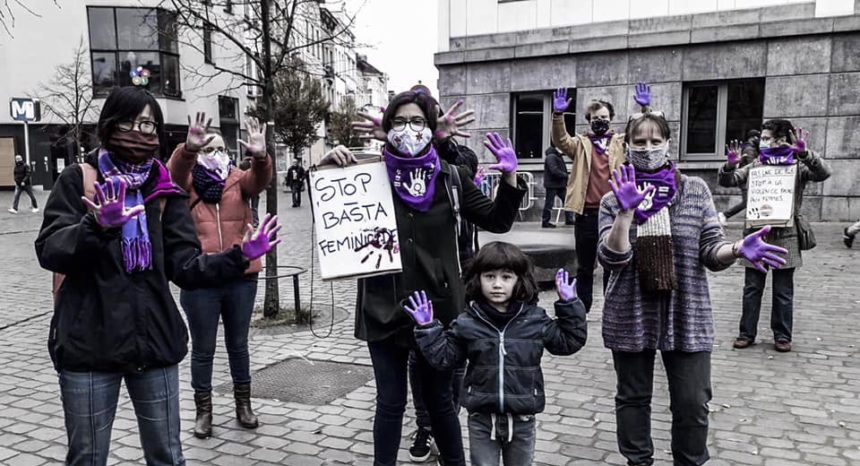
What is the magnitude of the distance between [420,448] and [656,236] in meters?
1.88

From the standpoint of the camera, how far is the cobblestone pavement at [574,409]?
13.6 ft

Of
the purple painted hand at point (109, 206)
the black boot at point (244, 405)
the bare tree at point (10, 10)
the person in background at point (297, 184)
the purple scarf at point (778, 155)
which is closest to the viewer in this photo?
the purple painted hand at point (109, 206)

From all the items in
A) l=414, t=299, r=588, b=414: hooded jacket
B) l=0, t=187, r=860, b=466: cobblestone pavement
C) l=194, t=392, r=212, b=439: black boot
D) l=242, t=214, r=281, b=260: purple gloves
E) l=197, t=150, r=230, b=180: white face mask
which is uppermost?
l=197, t=150, r=230, b=180: white face mask

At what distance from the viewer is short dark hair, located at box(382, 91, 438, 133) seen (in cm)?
331

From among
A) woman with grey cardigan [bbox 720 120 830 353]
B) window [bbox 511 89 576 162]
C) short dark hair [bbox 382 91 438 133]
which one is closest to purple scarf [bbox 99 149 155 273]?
short dark hair [bbox 382 91 438 133]

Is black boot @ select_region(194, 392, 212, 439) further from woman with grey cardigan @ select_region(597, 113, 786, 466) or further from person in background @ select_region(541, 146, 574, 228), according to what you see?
person in background @ select_region(541, 146, 574, 228)

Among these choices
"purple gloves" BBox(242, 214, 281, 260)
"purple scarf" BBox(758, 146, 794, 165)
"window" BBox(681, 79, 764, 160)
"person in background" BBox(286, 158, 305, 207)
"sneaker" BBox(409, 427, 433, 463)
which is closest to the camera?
"purple gloves" BBox(242, 214, 281, 260)

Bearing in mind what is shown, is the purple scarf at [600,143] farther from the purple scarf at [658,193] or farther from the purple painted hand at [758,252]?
the purple painted hand at [758,252]

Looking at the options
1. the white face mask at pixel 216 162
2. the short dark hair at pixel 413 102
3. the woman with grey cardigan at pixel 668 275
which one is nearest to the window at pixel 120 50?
the white face mask at pixel 216 162

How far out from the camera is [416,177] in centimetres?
336

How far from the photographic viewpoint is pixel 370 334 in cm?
330

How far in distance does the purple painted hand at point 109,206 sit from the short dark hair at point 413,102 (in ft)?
4.20

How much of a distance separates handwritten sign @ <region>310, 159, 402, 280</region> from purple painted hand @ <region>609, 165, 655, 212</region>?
1070 mm

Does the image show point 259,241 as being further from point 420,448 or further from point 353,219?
point 420,448
